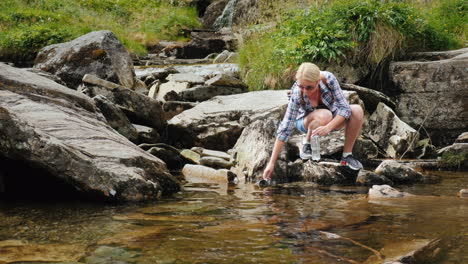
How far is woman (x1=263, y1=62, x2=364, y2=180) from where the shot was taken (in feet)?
15.8

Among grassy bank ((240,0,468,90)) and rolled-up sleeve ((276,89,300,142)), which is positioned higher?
grassy bank ((240,0,468,90))

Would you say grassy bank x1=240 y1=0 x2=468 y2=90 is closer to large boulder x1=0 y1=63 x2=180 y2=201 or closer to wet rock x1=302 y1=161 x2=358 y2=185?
wet rock x1=302 y1=161 x2=358 y2=185

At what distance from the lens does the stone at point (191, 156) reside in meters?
6.51

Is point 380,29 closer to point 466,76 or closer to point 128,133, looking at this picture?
point 466,76

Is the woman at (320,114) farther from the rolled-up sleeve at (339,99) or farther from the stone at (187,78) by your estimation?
the stone at (187,78)

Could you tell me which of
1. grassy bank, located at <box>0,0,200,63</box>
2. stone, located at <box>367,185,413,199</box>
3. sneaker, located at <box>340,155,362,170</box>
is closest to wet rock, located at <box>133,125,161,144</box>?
sneaker, located at <box>340,155,362,170</box>

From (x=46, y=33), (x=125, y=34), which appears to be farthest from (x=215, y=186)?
(x=125, y=34)

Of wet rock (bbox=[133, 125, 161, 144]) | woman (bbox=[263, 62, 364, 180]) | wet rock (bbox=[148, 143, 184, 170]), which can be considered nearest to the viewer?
woman (bbox=[263, 62, 364, 180])

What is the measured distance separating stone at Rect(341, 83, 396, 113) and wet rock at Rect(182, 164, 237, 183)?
3.58m

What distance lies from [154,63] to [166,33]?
19.6 ft

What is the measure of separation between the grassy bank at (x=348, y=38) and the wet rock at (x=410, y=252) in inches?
248

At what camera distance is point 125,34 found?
18328 millimetres

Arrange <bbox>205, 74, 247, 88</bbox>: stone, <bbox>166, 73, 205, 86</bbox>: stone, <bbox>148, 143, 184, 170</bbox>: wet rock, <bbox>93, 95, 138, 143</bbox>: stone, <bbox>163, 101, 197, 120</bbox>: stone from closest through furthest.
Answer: <bbox>148, 143, 184, 170</bbox>: wet rock, <bbox>93, 95, 138, 143</bbox>: stone, <bbox>163, 101, 197, 120</bbox>: stone, <bbox>205, 74, 247, 88</bbox>: stone, <bbox>166, 73, 205, 86</bbox>: stone

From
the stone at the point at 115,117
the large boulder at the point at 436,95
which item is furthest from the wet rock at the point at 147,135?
the large boulder at the point at 436,95
